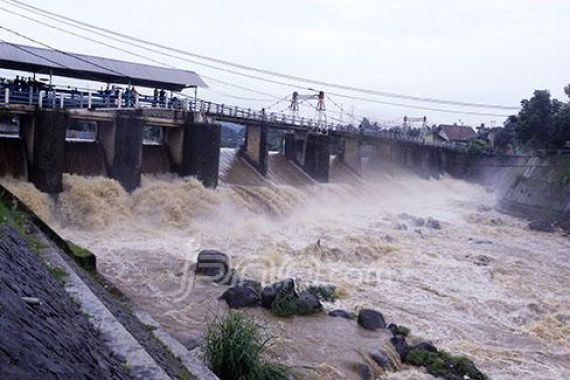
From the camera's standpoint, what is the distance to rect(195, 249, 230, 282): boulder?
13539 mm

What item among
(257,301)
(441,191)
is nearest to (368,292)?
(257,301)

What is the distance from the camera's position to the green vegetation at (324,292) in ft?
41.4

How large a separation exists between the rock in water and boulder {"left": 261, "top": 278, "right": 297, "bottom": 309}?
63.9 inches

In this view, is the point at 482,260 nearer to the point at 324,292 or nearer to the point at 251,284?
the point at 324,292

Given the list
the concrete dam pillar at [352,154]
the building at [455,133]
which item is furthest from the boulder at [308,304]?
the building at [455,133]

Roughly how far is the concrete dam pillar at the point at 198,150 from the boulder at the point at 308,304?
11.3 m

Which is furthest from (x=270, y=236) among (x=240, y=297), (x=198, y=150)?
(x=240, y=297)

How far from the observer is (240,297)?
11.6m

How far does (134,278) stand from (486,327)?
8.33m

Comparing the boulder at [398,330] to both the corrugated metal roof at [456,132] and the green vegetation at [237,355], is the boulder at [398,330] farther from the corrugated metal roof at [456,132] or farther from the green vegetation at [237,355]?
the corrugated metal roof at [456,132]

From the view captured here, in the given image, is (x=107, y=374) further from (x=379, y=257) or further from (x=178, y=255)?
(x=379, y=257)

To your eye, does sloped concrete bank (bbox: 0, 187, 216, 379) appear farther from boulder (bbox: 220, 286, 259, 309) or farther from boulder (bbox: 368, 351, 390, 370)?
boulder (bbox: 368, 351, 390, 370)

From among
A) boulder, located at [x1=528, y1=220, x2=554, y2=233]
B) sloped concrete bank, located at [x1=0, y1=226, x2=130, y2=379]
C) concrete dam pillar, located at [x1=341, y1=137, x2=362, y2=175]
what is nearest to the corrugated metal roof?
concrete dam pillar, located at [x1=341, y1=137, x2=362, y2=175]

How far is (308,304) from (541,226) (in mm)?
19792
